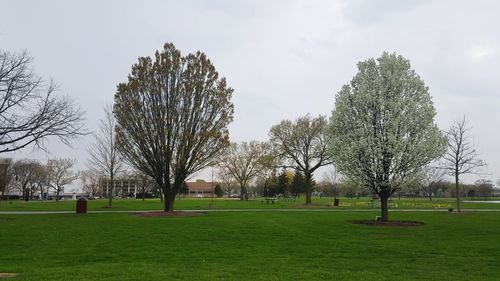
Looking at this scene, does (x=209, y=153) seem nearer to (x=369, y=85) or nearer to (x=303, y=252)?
(x=369, y=85)

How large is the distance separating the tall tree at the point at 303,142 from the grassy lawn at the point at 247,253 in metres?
34.5

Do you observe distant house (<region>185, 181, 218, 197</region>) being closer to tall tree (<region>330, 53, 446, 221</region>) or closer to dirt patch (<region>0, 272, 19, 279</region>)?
tall tree (<region>330, 53, 446, 221</region>)

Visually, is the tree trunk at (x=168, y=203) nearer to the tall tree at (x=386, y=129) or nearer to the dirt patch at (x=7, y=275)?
the tall tree at (x=386, y=129)

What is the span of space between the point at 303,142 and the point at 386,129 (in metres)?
29.7

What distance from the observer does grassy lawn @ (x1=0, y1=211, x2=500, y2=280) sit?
975 centimetres

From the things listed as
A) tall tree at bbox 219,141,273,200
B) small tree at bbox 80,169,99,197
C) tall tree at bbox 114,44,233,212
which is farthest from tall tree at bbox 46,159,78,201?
tall tree at bbox 114,44,233,212

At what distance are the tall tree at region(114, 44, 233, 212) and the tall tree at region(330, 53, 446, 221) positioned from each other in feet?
35.6

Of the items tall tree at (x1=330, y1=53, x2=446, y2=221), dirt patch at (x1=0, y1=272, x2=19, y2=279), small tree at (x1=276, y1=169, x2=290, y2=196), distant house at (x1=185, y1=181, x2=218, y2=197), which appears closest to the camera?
dirt patch at (x1=0, y1=272, x2=19, y2=279)

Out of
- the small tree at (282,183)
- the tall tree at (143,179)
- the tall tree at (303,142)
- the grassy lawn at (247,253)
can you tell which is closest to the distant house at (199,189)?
the small tree at (282,183)

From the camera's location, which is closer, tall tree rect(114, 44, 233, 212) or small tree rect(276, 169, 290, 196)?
tall tree rect(114, 44, 233, 212)

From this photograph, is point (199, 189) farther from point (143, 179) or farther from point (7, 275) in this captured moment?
point (7, 275)

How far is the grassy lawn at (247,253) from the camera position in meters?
9.75

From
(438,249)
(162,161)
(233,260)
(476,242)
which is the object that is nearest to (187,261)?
(233,260)

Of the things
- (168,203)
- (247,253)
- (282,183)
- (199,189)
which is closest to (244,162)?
(282,183)
